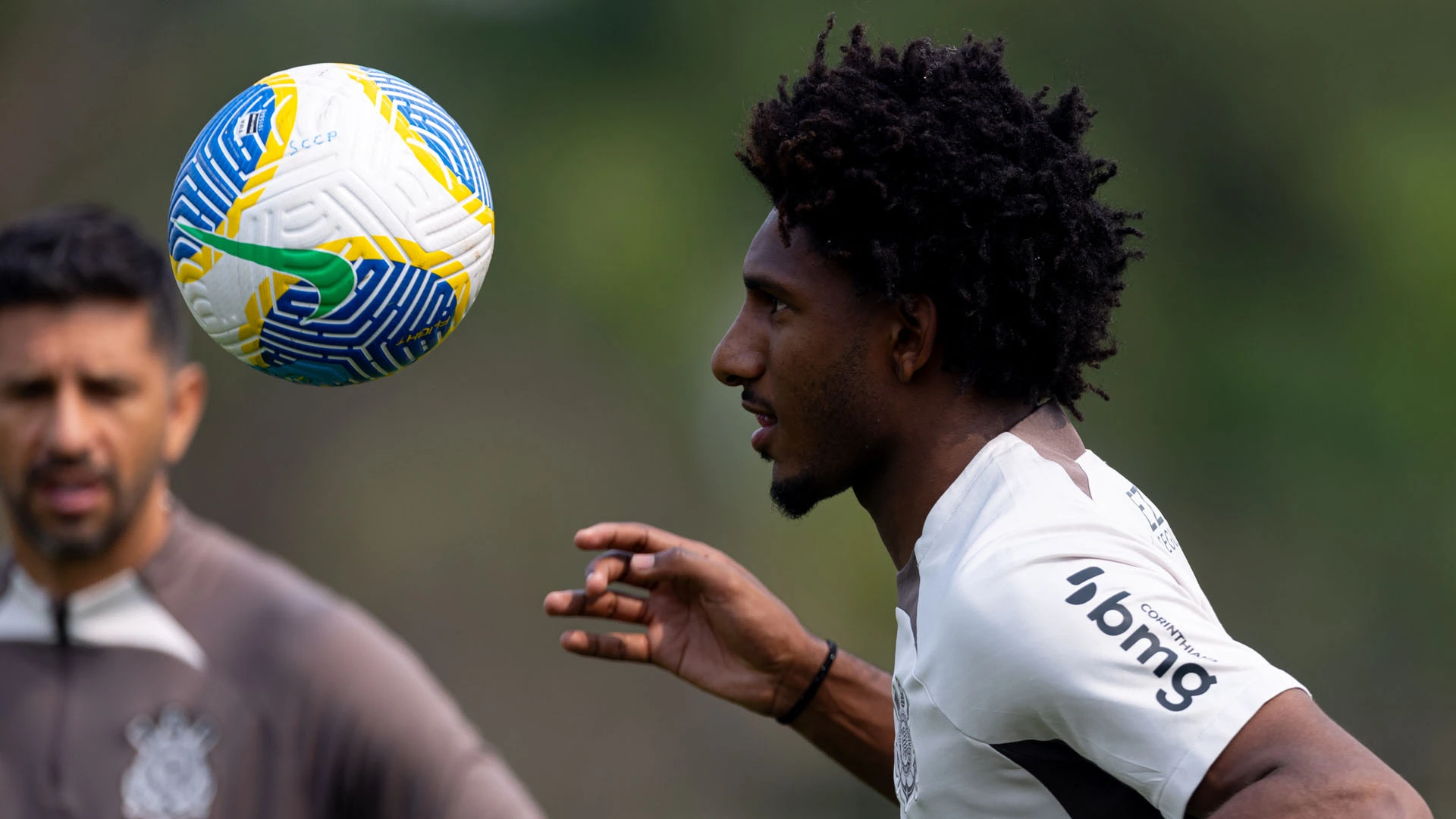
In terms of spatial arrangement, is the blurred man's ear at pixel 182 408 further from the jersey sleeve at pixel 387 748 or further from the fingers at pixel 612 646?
the fingers at pixel 612 646

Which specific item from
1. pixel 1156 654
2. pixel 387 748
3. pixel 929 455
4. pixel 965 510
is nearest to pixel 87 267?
pixel 387 748

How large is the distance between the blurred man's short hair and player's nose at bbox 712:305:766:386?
1.50 m

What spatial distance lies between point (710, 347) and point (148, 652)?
12260 mm

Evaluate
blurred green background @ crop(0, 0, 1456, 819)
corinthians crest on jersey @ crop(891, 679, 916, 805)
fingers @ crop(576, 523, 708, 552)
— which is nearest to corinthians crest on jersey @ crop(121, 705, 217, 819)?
fingers @ crop(576, 523, 708, 552)

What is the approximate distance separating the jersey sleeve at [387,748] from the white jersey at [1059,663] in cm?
99

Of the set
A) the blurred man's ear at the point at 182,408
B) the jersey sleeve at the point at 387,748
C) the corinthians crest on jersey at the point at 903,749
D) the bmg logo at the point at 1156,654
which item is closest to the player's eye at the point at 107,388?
the blurred man's ear at the point at 182,408

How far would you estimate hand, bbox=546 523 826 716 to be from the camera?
4.16 meters

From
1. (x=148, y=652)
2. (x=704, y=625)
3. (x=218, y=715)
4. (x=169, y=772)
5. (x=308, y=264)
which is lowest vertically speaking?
(x=169, y=772)

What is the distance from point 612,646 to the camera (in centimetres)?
415

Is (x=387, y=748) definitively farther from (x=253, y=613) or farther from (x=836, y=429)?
(x=836, y=429)

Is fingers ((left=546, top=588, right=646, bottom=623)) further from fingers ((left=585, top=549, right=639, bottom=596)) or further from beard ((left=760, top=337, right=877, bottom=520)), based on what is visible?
beard ((left=760, top=337, right=877, bottom=520))

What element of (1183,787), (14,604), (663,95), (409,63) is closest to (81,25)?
(409,63)

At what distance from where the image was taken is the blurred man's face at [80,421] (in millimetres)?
4074

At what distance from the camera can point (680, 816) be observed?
44.8 feet
